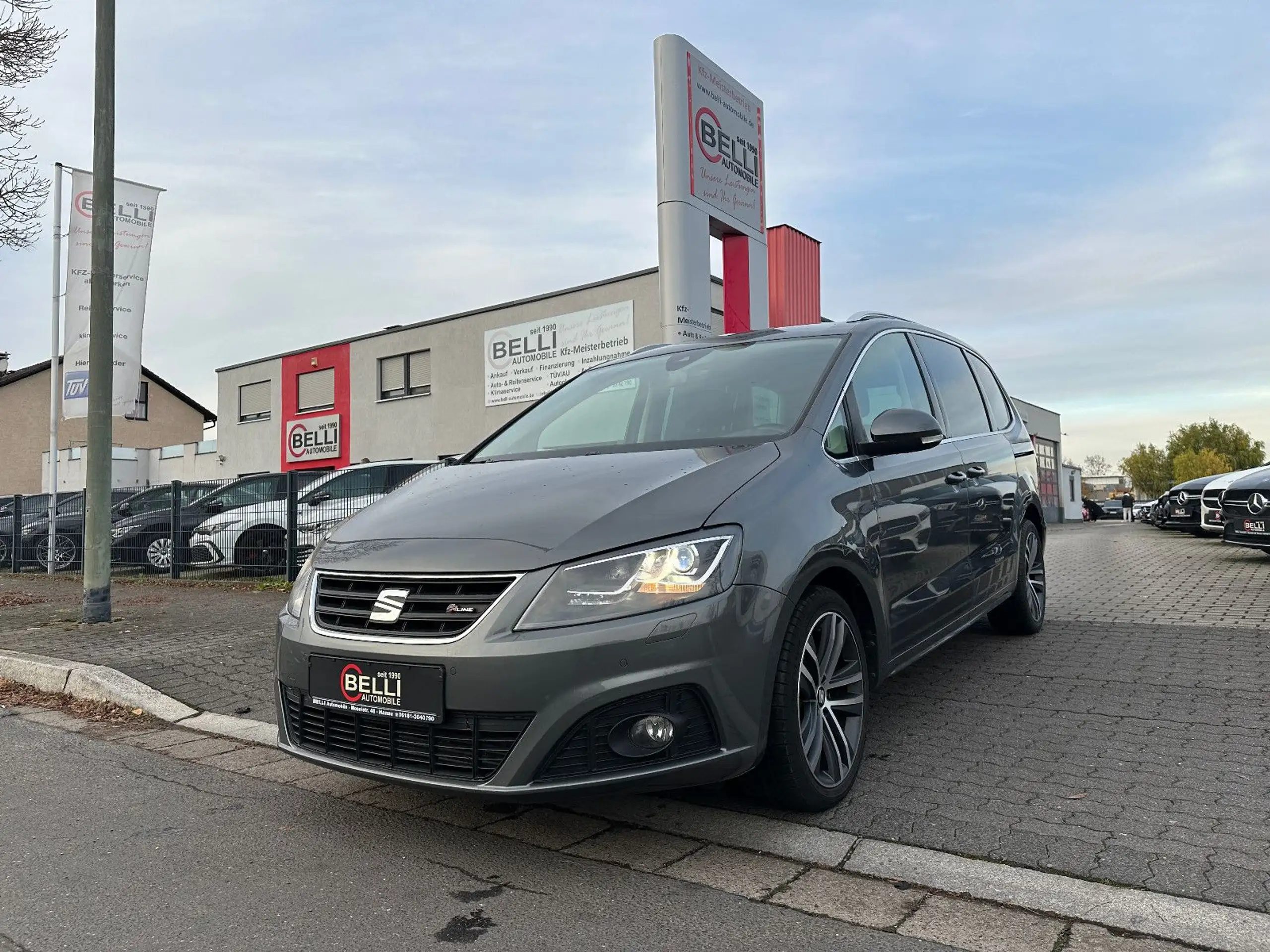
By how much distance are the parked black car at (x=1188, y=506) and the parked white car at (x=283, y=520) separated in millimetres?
12534

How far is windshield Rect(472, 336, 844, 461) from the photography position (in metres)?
3.82

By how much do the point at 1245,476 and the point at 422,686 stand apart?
36.4 feet

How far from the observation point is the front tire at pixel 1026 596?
6.01 metres

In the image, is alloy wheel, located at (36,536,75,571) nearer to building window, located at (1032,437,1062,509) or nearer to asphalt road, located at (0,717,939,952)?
asphalt road, located at (0,717,939,952)

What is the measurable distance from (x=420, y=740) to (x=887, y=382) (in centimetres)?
259

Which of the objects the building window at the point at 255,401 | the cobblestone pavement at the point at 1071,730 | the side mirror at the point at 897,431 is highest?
the building window at the point at 255,401

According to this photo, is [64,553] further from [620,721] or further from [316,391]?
[620,721]

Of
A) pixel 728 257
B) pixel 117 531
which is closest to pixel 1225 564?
pixel 728 257

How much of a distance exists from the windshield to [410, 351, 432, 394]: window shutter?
24.3 metres

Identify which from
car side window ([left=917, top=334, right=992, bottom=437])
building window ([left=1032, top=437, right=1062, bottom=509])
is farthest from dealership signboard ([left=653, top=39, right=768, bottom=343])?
building window ([left=1032, top=437, right=1062, bottom=509])

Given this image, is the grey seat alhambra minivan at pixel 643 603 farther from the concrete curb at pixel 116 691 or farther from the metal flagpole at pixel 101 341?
the metal flagpole at pixel 101 341

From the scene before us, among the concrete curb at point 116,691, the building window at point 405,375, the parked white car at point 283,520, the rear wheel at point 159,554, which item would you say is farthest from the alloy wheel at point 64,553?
the building window at point 405,375

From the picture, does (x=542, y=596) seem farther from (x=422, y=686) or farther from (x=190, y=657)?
(x=190, y=657)

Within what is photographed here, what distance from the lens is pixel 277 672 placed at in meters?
3.40
